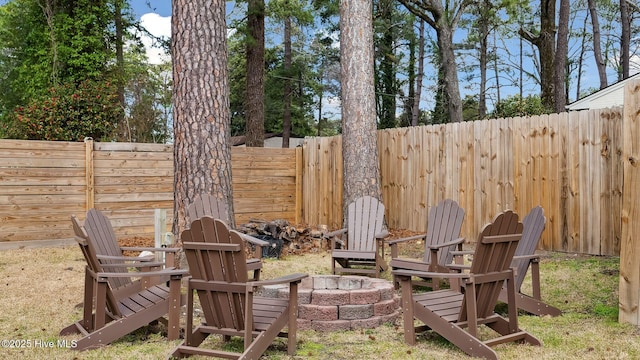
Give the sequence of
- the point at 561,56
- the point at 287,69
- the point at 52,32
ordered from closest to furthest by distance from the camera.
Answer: the point at 52,32 → the point at 561,56 → the point at 287,69

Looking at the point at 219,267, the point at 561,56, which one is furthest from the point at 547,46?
the point at 219,267

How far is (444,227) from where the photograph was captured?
18.5ft

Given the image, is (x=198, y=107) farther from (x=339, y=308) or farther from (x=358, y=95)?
(x=358, y=95)

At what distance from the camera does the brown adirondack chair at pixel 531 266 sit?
4.44 m

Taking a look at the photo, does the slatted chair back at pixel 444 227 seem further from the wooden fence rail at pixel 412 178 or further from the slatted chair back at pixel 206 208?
the wooden fence rail at pixel 412 178

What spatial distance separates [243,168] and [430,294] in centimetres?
650

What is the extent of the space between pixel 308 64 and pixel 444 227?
20190mm

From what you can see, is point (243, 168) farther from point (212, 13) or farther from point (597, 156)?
point (597, 156)

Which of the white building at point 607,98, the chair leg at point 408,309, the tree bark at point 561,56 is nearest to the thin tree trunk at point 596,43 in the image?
the tree bark at point 561,56

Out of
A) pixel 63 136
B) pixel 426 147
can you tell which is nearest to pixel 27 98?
pixel 63 136

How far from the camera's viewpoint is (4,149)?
780 centimetres

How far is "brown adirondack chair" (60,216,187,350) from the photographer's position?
3.56 m

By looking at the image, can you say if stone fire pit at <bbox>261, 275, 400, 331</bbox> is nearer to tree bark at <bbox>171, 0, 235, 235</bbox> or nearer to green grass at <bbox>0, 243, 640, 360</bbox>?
green grass at <bbox>0, 243, 640, 360</bbox>

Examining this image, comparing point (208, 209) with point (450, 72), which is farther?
point (450, 72)
